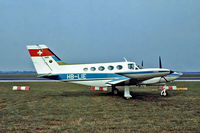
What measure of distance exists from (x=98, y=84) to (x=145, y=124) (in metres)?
9.50

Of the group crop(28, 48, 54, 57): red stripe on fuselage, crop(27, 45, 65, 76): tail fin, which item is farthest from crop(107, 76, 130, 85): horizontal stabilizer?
crop(28, 48, 54, 57): red stripe on fuselage

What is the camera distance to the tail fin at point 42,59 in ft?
53.6

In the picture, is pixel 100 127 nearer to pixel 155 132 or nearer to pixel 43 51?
pixel 155 132

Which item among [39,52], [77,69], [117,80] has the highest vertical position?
[39,52]

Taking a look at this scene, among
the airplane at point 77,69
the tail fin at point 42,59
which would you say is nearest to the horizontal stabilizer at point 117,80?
the airplane at point 77,69

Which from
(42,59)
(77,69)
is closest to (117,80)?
(77,69)

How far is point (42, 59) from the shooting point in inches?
648

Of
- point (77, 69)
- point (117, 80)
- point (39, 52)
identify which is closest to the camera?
point (117, 80)

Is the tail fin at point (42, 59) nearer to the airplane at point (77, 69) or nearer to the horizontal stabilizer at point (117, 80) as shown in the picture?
the airplane at point (77, 69)

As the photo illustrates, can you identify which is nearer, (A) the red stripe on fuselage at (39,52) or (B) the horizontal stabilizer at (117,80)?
(B) the horizontal stabilizer at (117,80)

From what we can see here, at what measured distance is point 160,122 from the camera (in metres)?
7.73

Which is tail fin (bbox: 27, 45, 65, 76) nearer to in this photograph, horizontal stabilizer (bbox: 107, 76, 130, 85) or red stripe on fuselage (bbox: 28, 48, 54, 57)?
red stripe on fuselage (bbox: 28, 48, 54, 57)

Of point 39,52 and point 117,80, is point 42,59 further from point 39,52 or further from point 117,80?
point 117,80

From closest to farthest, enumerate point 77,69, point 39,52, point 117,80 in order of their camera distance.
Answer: point 117,80 → point 39,52 → point 77,69
